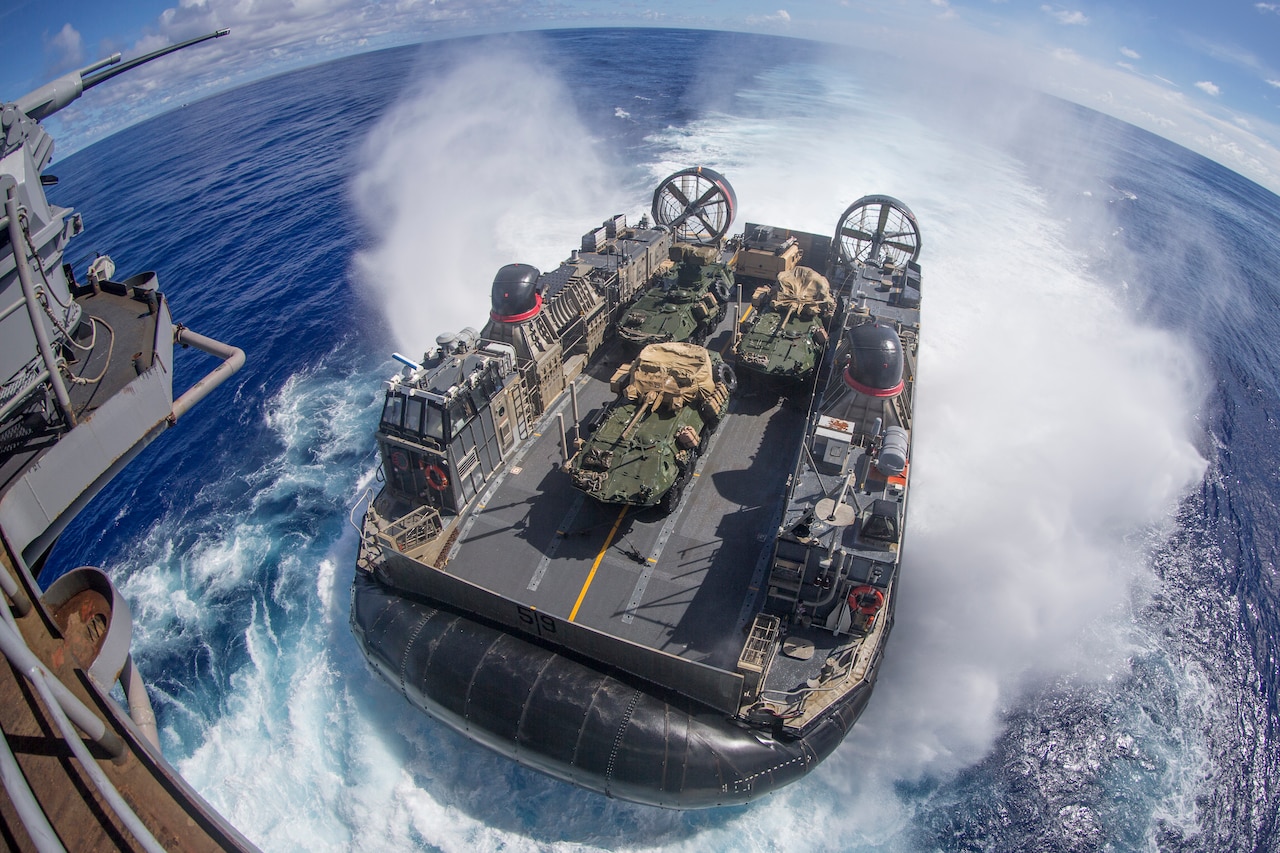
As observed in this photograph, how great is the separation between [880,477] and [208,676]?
52.2 ft

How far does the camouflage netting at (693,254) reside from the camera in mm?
23016

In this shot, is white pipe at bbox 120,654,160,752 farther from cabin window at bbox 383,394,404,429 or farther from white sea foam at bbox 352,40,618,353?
white sea foam at bbox 352,40,618,353

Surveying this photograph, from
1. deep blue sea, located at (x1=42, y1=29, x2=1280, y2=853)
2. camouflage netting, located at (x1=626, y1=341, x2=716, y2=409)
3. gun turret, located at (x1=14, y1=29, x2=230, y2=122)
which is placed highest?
gun turret, located at (x1=14, y1=29, x2=230, y2=122)

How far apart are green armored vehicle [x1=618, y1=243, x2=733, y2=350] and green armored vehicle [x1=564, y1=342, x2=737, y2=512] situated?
280cm

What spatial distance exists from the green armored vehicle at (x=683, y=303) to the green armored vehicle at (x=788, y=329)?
148 centimetres

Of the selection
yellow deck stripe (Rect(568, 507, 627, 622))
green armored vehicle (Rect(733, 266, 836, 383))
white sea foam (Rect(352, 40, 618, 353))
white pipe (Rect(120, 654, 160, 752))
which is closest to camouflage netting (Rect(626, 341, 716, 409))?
green armored vehicle (Rect(733, 266, 836, 383))

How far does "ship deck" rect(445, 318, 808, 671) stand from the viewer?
12.8 metres

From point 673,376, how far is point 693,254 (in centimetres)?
876

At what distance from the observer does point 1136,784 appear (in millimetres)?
13164


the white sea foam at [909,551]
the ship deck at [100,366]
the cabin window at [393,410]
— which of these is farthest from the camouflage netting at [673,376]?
the ship deck at [100,366]

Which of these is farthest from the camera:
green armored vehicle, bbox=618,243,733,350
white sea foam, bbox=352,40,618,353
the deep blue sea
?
white sea foam, bbox=352,40,618,353

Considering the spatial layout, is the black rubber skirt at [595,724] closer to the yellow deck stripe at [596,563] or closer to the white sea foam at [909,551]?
the yellow deck stripe at [596,563]

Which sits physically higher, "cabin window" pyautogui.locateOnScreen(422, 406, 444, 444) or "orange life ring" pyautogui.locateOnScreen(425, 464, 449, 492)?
"cabin window" pyautogui.locateOnScreen(422, 406, 444, 444)

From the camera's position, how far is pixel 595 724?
1092 cm
